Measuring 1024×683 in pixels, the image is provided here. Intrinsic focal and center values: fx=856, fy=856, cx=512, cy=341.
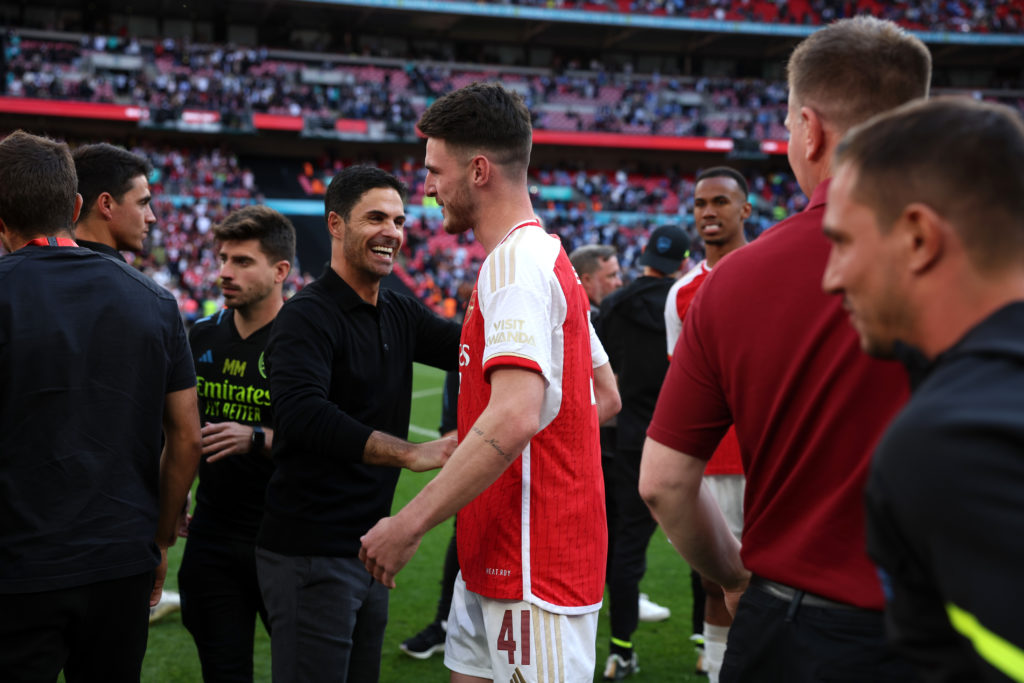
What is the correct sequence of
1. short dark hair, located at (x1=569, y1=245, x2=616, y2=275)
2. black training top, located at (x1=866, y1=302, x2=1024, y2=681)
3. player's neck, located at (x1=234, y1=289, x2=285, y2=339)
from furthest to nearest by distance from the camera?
short dark hair, located at (x1=569, y1=245, x2=616, y2=275) → player's neck, located at (x1=234, y1=289, x2=285, y2=339) → black training top, located at (x1=866, y1=302, x2=1024, y2=681)

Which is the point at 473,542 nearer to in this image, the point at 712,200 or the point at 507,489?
the point at 507,489

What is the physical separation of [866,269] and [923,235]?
0.09 meters

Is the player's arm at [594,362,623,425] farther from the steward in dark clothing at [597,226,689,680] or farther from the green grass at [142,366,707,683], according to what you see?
the green grass at [142,366,707,683]

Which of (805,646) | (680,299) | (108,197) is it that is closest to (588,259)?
(680,299)

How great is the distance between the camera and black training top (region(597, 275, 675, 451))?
18.1ft

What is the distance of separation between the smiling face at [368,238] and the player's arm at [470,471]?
4.04ft

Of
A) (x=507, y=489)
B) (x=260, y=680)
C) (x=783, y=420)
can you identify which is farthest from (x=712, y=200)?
(x=260, y=680)

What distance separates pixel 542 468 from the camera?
2.42m

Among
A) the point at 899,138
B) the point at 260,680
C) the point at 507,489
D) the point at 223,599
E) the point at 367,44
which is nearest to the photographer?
the point at 899,138

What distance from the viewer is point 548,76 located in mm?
44625

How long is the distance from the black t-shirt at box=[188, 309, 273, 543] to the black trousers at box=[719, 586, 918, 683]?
2.37 metres

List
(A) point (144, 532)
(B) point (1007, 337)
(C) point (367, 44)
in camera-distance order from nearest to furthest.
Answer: (B) point (1007, 337)
(A) point (144, 532)
(C) point (367, 44)

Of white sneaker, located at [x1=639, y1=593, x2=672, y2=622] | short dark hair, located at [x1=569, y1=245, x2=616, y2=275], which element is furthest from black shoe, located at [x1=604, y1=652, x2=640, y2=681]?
short dark hair, located at [x1=569, y1=245, x2=616, y2=275]

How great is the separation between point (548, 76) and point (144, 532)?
145 ft
